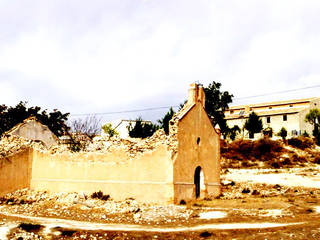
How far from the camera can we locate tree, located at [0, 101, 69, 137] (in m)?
42.2

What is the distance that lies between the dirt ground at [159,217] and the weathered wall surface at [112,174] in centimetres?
64

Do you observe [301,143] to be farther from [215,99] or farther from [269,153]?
[215,99]

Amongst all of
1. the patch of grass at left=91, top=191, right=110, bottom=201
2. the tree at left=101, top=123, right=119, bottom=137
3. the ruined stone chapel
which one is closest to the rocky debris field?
the tree at left=101, top=123, right=119, bottom=137

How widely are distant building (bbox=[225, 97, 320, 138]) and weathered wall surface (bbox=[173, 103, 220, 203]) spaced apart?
122 feet

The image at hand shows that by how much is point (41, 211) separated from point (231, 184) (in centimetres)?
1556

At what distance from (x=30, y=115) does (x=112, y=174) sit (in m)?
24.4

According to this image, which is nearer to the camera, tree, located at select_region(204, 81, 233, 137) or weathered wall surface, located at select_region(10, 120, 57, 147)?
weathered wall surface, located at select_region(10, 120, 57, 147)

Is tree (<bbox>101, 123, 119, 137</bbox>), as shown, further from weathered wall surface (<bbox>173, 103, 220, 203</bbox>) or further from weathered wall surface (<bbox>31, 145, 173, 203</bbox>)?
weathered wall surface (<bbox>173, 103, 220, 203</bbox>)

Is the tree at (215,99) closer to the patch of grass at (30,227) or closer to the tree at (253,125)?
the tree at (253,125)

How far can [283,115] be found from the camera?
60.4 metres

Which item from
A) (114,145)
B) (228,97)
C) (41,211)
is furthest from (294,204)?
(228,97)

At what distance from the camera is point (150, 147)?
20812mm

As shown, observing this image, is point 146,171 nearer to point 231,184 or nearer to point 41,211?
point 41,211

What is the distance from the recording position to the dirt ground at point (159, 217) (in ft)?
47.3
